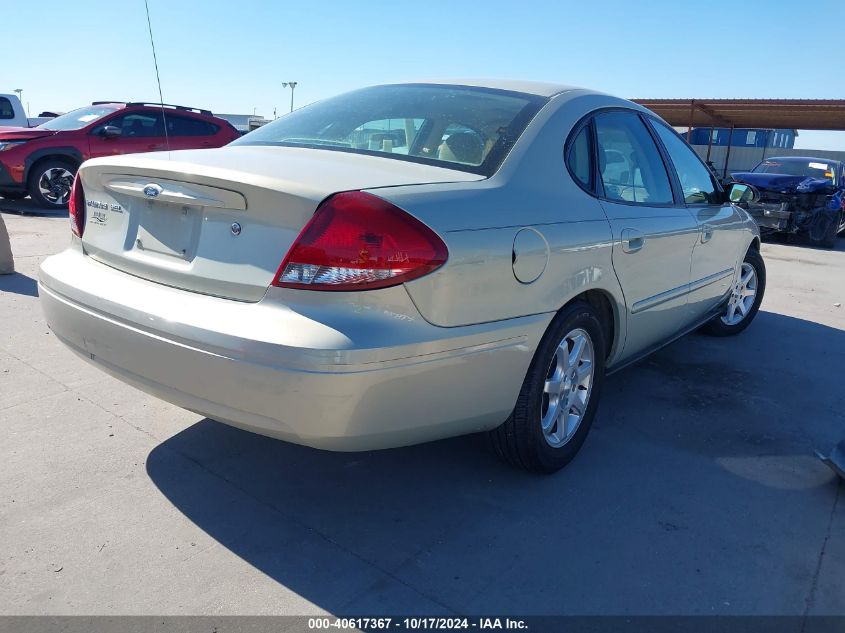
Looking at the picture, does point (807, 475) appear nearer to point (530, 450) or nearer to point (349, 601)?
point (530, 450)

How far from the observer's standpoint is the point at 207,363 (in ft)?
7.04

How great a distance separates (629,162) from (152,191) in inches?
91.0

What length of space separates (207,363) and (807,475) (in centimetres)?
273

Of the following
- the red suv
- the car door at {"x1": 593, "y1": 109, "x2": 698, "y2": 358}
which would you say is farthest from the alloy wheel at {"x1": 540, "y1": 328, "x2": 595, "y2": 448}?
the red suv

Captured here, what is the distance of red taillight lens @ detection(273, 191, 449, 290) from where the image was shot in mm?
2082

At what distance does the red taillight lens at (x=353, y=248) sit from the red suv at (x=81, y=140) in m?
8.99

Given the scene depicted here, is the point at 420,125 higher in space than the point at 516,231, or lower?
higher

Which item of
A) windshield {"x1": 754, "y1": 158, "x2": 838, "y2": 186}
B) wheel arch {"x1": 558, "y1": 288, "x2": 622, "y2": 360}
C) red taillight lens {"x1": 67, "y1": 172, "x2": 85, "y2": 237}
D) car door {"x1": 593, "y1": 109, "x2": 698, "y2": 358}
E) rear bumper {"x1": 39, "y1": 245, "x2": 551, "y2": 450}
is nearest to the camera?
rear bumper {"x1": 39, "y1": 245, "x2": 551, "y2": 450}

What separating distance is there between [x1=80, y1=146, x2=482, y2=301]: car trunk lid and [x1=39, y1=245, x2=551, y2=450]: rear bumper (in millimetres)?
87

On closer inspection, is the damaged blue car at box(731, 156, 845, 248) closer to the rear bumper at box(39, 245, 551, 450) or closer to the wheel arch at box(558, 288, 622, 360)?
the wheel arch at box(558, 288, 622, 360)

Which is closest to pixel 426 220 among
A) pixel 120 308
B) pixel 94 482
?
pixel 120 308

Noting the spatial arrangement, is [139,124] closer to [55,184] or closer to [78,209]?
[55,184]

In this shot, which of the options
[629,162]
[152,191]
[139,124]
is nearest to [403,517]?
[152,191]

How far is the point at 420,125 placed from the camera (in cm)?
296
